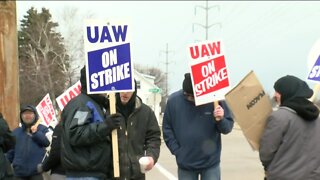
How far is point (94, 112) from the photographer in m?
4.87

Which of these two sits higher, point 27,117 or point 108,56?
point 108,56

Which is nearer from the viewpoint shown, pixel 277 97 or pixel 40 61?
pixel 277 97

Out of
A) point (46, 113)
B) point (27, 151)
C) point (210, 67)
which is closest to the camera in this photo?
point (210, 67)

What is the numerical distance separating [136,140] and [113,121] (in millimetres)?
554

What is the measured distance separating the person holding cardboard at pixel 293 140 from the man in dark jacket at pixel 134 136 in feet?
3.61

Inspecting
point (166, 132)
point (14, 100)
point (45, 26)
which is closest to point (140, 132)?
point (166, 132)

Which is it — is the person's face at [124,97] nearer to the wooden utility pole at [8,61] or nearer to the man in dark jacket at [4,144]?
the man in dark jacket at [4,144]

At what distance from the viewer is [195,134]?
6.26 meters

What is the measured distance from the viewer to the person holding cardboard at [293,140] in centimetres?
482

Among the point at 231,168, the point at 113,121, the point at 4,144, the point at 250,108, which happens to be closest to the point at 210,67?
the point at 250,108

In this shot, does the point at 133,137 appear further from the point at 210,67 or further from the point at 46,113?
the point at 46,113

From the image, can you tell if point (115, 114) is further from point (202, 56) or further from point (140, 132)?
point (202, 56)

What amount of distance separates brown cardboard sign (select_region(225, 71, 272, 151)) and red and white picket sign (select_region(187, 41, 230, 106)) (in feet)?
3.52

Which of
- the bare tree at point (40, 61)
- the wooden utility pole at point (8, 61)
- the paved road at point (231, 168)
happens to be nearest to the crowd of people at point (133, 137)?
the wooden utility pole at point (8, 61)
